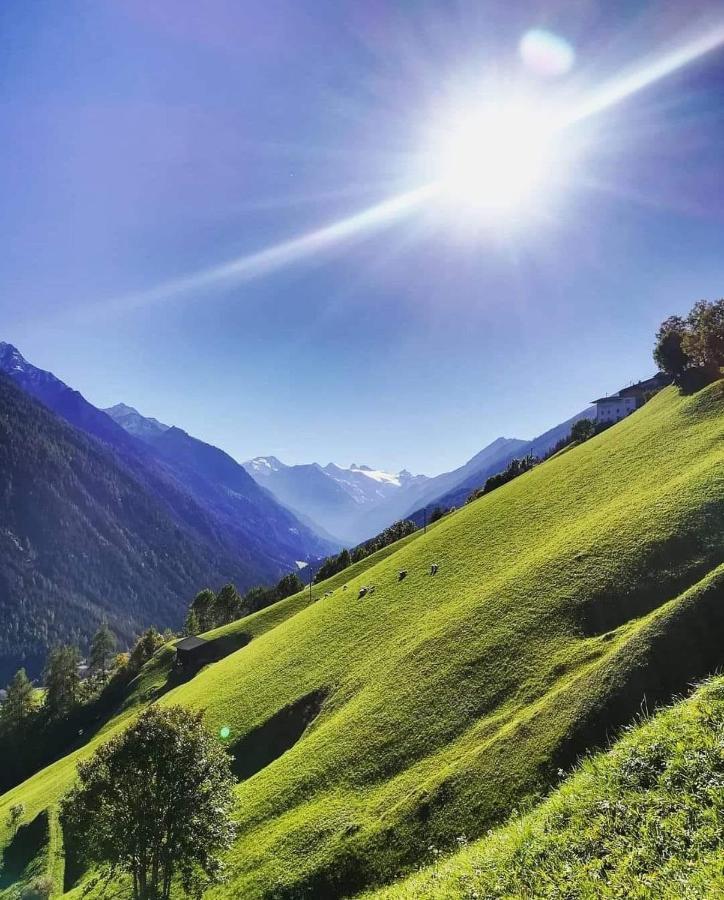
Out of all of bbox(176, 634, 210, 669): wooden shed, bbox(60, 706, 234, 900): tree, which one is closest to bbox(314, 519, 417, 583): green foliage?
bbox(176, 634, 210, 669): wooden shed

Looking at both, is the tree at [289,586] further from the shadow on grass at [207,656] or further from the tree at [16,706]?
the tree at [16,706]

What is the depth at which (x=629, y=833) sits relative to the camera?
14305 millimetres

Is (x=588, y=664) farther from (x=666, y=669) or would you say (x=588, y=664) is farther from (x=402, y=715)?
(x=402, y=715)

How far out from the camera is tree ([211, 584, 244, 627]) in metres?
142

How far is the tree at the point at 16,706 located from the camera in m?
104

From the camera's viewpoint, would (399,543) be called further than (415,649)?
Yes

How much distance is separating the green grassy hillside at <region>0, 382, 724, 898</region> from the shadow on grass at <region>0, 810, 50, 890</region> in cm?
339

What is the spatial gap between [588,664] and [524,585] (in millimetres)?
12566

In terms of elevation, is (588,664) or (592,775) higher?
(592,775)

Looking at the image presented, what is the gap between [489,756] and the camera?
28.3m

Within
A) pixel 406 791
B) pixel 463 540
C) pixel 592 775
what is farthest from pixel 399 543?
pixel 592 775

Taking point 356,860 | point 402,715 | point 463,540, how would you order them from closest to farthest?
point 356,860 → point 402,715 → point 463,540

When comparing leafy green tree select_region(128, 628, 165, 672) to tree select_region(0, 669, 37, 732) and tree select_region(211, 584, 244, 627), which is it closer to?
tree select_region(211, 584, 244, 627)

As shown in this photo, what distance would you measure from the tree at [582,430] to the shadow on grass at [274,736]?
106665mm
